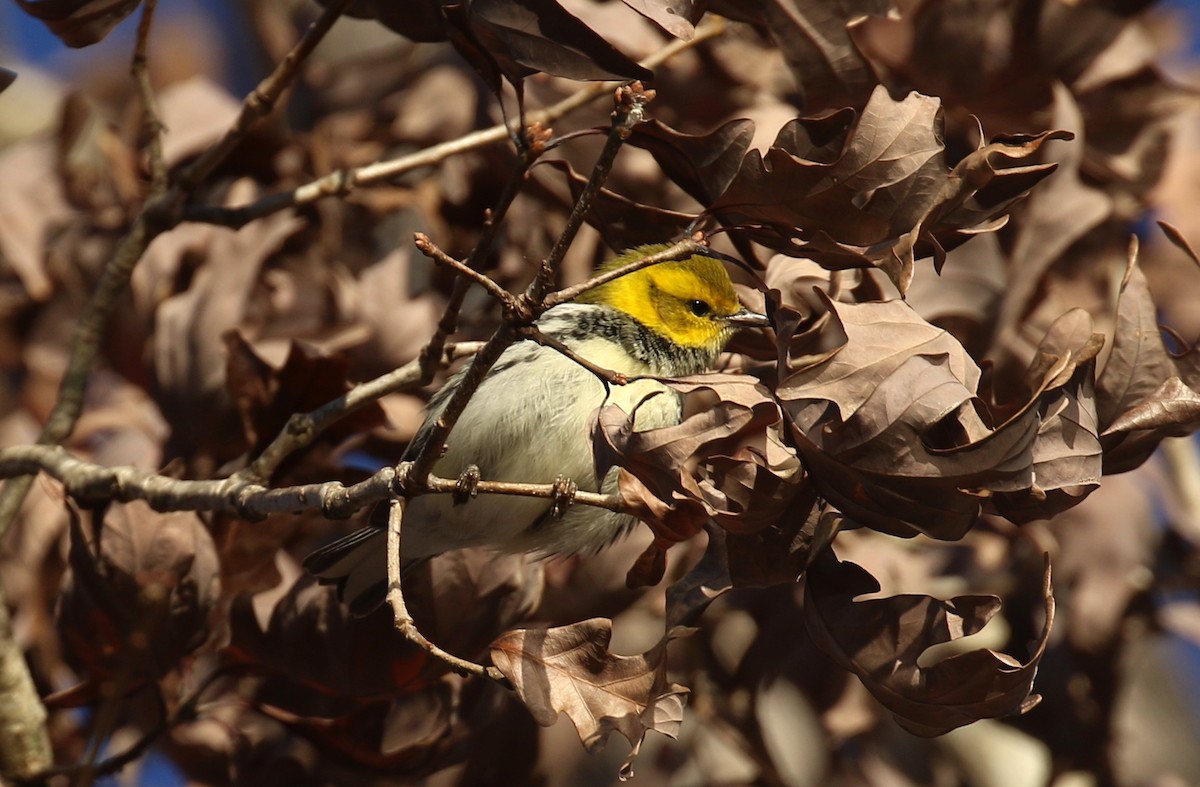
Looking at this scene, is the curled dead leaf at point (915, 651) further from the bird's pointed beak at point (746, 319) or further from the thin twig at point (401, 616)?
the bird's pointed beak at point (746, 319)

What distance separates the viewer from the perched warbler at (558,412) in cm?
242

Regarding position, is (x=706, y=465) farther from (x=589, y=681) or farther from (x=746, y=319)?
(x=746, y=319)

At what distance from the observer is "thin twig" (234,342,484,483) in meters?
2.01

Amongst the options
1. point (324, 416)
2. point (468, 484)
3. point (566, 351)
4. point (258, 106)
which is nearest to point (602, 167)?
point (566, 351)

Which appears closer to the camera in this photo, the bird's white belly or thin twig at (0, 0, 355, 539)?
thin twig at (0, 0, 355, 539)

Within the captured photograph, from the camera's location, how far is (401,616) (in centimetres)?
151

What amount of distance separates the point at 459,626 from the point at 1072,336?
1051 mm

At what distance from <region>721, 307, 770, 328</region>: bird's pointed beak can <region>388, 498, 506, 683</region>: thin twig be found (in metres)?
0.99

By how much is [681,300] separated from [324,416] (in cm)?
98

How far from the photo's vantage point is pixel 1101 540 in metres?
2.61

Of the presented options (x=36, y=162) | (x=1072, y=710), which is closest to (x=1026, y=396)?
(x=1072, y=710)

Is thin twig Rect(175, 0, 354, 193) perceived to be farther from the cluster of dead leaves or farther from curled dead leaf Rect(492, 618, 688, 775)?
curled dead leaf Rect(492, 618, 688, 775)

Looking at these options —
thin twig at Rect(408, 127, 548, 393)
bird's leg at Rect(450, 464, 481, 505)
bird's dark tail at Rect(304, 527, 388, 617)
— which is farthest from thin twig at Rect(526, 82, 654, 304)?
bird's dark tail at Rect(304, 527, 388, 617)

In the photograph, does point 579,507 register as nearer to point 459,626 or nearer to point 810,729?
point 459,626
